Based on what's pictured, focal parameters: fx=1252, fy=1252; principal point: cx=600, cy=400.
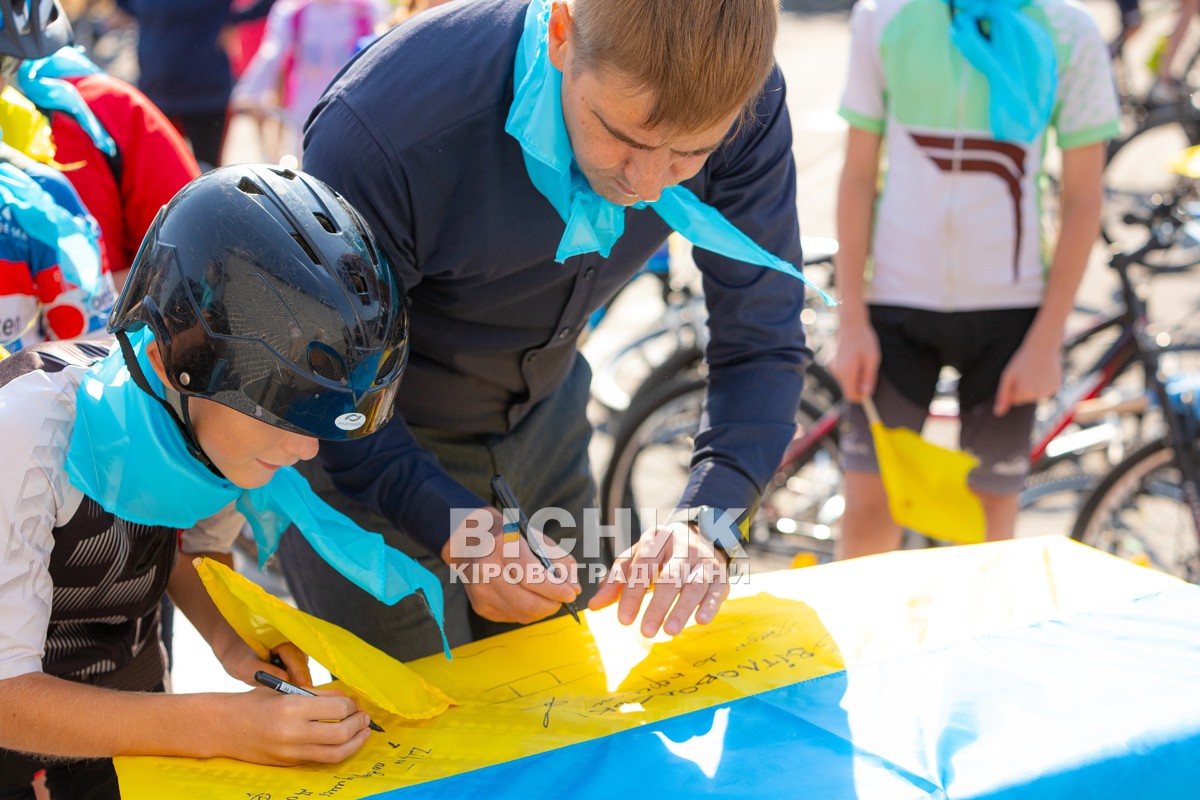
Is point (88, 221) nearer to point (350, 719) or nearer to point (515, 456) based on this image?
point (515, 456)

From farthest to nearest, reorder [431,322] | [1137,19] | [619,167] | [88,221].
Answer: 1. [1137,19]
2. [88,221]
3. [431,322]
4. [619,167]

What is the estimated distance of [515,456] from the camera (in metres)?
2.33

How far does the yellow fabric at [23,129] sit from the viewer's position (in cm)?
231

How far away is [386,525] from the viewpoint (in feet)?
7.13

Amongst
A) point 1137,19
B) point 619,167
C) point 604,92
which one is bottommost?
point 1137,19

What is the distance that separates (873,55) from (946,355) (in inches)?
31.6

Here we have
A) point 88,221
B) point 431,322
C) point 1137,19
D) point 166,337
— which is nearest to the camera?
point 166,337

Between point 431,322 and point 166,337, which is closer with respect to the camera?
point 166,337

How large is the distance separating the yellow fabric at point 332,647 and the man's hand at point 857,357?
1.81 m

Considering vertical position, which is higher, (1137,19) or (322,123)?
(322,123)

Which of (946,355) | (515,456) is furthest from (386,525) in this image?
(946,355)

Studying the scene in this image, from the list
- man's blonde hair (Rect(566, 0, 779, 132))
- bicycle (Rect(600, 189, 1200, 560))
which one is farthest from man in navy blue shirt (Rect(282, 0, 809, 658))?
bicycle (Rect(600, 189, 1200, 560))

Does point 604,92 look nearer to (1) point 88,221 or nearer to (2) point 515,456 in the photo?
(2) point 515,456

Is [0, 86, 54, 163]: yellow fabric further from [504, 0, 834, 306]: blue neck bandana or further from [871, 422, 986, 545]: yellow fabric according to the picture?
[871, 422, 986, 545]: yellow fabric
